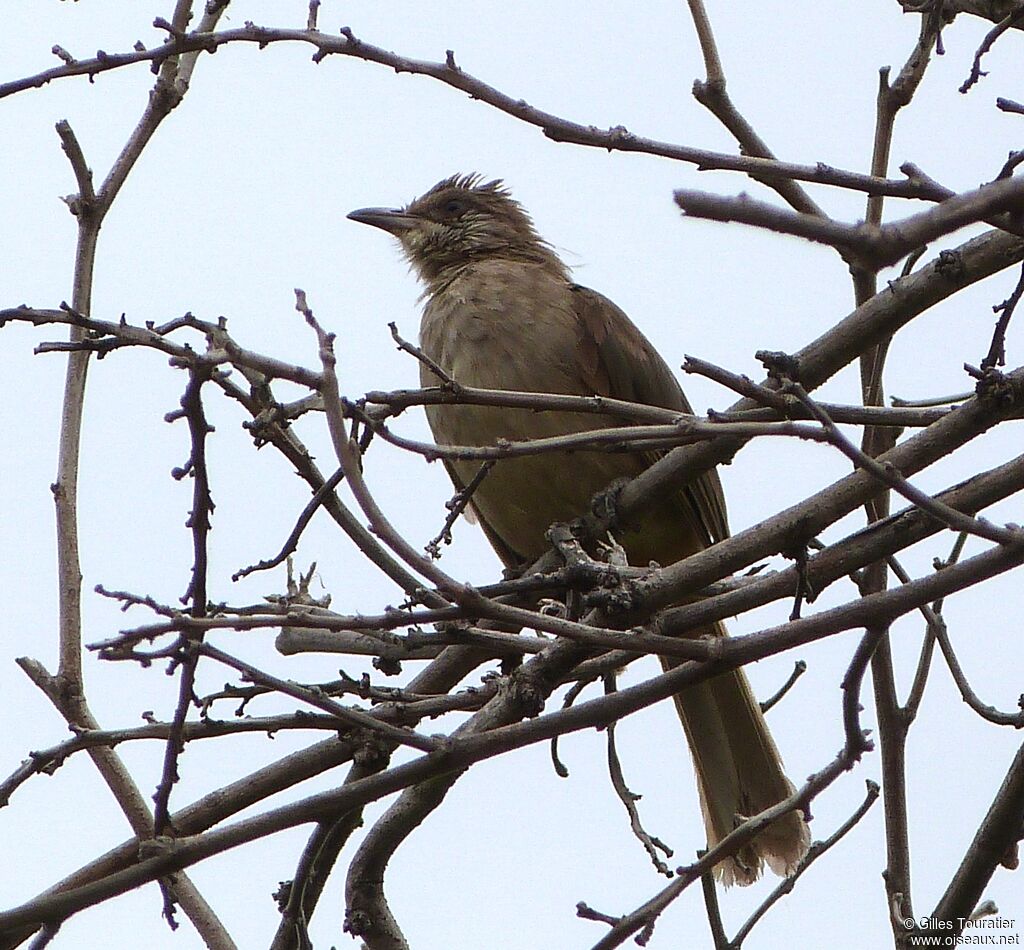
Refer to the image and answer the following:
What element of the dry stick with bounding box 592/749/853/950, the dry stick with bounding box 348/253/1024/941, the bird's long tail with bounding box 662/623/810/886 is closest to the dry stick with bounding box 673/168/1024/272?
the dry stick with bounding box 592/749/853/950

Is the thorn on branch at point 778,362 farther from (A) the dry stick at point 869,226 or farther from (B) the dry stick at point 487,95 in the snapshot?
(A) the dry stick at point 869,226

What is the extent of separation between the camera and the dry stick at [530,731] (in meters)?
2.42

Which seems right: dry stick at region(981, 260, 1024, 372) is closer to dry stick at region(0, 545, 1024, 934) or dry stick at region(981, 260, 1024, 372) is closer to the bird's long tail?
dry stick at region(0, 545, 1024, 934)

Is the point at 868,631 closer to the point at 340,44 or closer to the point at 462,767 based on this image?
the point at 462,767

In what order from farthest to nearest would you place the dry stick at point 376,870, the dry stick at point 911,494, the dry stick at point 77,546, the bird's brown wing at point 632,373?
the bird's brown wing at point 632,373, the dry stick at point 376,870, the dry stick at point 77,546, the dry stick at point 911,494

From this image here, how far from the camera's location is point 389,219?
6.71m

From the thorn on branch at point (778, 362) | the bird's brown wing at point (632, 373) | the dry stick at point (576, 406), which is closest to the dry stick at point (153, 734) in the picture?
the dry stick at point (576, 406)

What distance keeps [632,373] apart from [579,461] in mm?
532

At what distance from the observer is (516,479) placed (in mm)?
5246

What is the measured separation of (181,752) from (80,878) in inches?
18.8

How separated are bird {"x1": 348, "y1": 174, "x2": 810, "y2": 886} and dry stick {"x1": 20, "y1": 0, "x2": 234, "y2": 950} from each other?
161 centimetres

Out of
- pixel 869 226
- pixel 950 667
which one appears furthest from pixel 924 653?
pixel 869 226

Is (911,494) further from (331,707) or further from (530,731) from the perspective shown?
(331,707)

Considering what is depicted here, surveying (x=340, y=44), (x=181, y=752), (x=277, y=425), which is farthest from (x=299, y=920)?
(x=340, y=44)
